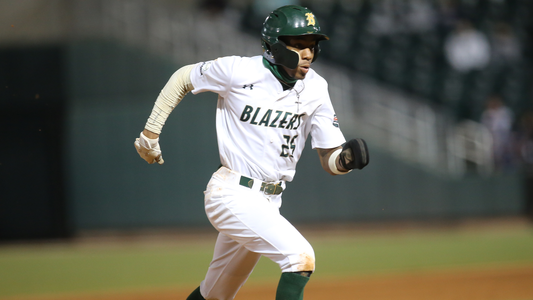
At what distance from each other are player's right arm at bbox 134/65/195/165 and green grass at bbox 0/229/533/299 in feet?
10.3

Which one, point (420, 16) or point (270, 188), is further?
point (420, 16)

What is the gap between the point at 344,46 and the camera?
438 inches

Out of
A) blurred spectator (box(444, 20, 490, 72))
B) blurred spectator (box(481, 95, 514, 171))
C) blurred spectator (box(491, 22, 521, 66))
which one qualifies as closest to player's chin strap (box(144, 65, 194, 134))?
blurred spectator (box(481, 95, 514, 171))

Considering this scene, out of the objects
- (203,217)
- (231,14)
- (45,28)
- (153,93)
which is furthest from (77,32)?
(203,217)

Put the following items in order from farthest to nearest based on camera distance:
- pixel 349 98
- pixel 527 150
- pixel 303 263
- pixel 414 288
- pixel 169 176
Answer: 1. pixel 349 98
2. pixel 527 150
3. pixel 169 176
4. pixel 414 288
5. pixel 303 263

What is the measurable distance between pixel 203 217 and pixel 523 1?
Answer: 8439mm

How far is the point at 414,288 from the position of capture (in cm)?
561

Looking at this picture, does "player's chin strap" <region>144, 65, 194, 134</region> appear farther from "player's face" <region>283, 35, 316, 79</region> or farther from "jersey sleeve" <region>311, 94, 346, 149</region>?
"jersey sleeve" <region>311, 94, 346, 149</region>

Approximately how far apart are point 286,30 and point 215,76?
1.60 feet

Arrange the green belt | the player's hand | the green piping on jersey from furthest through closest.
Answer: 1. the green piping on jersey
2. the green belt
3. the player's hand

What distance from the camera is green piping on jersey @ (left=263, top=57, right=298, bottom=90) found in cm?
314

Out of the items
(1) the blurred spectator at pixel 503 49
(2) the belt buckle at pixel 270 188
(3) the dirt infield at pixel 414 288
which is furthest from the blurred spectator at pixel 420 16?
(2) the belt buckle at pixel 270 188

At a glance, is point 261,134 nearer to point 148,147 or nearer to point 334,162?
point 334,162

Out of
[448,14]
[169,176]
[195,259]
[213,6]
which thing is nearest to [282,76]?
[195,259]
